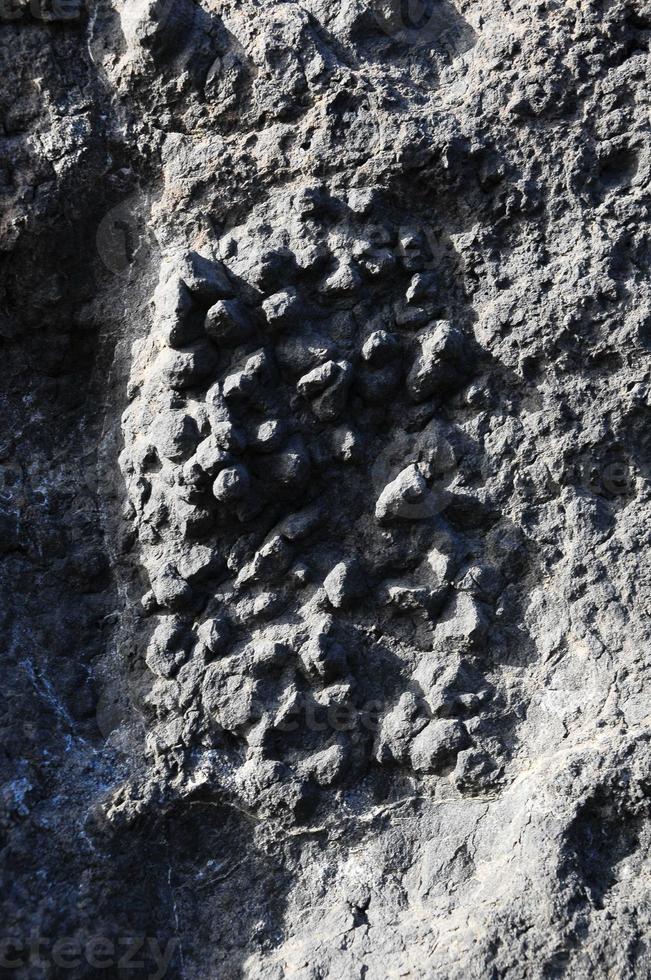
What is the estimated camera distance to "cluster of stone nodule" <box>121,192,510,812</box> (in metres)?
1.54

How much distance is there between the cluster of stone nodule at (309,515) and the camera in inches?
60.8

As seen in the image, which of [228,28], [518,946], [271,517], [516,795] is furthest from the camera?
[228,28]

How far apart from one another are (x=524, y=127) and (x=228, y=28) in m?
0.50

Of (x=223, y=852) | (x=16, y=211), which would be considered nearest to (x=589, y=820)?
(x=223, y=852)

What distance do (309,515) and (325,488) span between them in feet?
0.17

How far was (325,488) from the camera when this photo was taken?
164 centimetres

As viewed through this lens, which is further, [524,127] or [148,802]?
[524,127]

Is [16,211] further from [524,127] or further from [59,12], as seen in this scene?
[524,127]

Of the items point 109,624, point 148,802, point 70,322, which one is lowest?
point 148,802

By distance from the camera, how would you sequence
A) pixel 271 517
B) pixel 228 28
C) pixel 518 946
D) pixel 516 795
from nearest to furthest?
pixel 518 946 < pixel 516 795 < pixel 271 517 < pixel 228 28

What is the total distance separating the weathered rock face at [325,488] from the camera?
4.83ft

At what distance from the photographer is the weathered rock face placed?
147 centimetres

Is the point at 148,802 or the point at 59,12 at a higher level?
the point at 59,12

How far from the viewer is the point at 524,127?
1.67m
